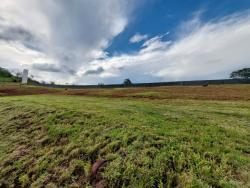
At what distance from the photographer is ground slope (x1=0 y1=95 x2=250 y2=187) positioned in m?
3.23

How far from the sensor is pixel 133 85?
1587 inches

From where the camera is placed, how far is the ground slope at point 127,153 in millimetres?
3229

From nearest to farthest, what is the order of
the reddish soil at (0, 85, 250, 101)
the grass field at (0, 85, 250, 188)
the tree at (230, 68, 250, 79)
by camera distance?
1. the grass field at (0, 85, 250, 188)
2. the reddish soil at (0, 85, 250, 101)
3. the tree at (230, 68, 250, 79)

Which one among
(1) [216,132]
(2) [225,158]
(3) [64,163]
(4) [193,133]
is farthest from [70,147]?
(1) [216,132]

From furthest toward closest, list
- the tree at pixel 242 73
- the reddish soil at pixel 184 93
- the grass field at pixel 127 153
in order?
the tree at pixel 242 73, the reddish soil at pixel 184 93, the grass field at pixel 127 153

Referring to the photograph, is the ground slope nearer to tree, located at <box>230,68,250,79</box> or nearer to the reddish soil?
the reddish soil

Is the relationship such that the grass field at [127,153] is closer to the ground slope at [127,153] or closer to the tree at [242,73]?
the ground slope at [127,153]

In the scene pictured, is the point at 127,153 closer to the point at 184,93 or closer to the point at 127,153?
the point at 127,153

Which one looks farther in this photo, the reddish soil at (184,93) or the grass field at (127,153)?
the reddish soil at (184,93)

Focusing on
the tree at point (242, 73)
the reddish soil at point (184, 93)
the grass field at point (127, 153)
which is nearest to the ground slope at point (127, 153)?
the grass field at point (127, 153)

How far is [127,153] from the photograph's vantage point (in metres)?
4.00

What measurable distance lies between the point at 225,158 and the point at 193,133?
1.28 m

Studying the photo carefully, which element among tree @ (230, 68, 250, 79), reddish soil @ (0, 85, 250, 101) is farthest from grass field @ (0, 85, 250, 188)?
tree @ (230, 68, 250, 79)

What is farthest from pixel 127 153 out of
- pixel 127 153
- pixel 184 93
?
pixel 184 93
